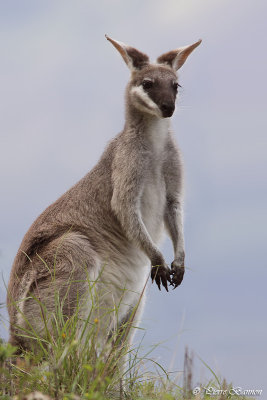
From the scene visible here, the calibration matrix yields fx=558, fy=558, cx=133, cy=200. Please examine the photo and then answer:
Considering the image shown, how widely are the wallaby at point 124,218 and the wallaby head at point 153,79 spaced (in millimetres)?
13

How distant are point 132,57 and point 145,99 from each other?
0.74 m

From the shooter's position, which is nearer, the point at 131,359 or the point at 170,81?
the point at 131,359

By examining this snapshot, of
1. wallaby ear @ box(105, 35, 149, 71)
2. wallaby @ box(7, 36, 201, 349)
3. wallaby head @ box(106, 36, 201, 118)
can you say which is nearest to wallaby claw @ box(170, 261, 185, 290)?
wallaby @ box(7, 36, 201, 349)

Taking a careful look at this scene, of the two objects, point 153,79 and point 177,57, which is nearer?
point 153,79

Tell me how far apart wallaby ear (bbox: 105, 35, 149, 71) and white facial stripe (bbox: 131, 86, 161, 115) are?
15.1 inches

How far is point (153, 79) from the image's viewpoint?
7.41 meters

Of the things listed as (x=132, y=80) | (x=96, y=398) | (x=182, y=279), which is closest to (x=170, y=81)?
(x=132, y=80)

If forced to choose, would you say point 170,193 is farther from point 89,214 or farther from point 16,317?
point 16,317

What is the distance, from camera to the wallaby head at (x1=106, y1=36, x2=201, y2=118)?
725cm

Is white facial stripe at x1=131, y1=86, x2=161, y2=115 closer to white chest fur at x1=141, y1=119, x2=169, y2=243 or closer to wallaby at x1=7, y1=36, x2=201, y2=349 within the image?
wallaby at x1=7, y1=36, x2=201, y2=349

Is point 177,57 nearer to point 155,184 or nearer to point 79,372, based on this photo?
point 155,184

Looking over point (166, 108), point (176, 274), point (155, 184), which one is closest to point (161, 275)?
point (176, 274)

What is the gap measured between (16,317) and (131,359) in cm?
162

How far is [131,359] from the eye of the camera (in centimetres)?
595
